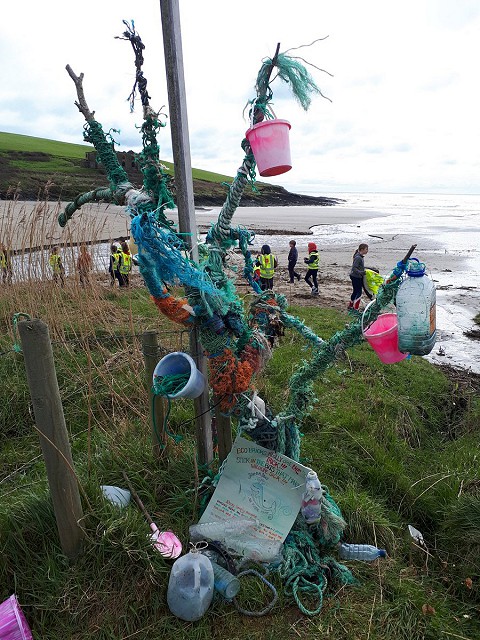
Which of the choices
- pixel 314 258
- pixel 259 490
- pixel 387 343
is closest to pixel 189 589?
pixel 259 490

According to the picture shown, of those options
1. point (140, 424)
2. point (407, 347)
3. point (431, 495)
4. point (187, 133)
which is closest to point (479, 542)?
point (431, 495)

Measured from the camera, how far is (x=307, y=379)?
7.59 feet

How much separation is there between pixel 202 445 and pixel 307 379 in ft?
2.46

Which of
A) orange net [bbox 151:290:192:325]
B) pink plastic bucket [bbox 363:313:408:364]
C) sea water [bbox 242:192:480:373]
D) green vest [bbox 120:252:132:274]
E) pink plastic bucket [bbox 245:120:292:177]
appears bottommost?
sea water [bbox 242:192:480:373]

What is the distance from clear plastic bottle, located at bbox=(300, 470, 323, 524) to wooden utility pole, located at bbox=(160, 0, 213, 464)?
791mm

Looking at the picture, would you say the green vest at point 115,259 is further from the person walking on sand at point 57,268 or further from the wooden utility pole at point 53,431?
the wooden utility pole at point 53,431

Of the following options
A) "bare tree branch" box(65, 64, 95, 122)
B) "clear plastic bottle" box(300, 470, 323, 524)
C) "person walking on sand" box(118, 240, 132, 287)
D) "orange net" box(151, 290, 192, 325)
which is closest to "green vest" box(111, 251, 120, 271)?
"person walking on sand" box(118, 240, 132, 287)

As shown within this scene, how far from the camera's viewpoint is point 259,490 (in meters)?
2.30

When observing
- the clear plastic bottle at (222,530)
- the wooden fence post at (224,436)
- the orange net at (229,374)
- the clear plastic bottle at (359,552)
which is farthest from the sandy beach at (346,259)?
the clear plastic bottle at (359,552)

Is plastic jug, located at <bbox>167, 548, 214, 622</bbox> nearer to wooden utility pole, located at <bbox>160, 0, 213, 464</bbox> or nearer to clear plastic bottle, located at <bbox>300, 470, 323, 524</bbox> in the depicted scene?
clear plastic bottle, located at <bbox>300, 470, 323, 524</bbox>

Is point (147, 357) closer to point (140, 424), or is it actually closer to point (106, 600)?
point (140, 424)

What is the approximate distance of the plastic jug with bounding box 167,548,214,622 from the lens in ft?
6.24

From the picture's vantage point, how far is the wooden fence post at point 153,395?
2.61 meters

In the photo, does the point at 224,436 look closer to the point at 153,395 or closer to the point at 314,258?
the point at 153,395
